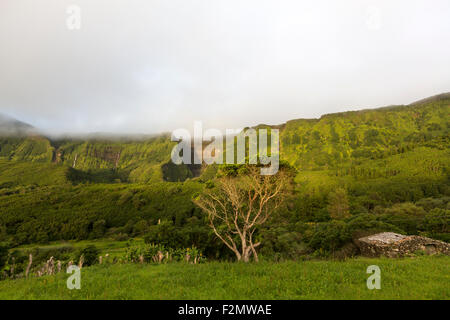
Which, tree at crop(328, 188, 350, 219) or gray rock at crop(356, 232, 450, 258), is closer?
gray rock at crop(356, 232, 450, 258)

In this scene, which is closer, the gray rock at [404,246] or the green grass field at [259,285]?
the green grass field at [259,285]

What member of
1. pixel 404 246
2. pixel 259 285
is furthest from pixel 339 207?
pixel 259 285

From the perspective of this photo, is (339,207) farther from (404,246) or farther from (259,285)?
(259,285)

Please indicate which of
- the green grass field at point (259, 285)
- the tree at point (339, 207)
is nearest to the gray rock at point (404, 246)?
the green grass field at point (259, 285)

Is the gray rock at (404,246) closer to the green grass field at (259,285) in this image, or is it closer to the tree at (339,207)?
the green grass field at (259,285)

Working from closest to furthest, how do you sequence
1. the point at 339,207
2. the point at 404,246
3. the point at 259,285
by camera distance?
the point at 259,285 < the point at 404,246 < the point at 339,207

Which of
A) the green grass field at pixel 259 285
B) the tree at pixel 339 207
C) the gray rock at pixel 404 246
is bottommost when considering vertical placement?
the tree at pixel 339 207

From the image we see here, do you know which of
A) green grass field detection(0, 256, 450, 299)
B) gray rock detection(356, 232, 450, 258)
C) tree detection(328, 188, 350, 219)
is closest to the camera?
green grass field detection(0, 256, 450, 299)

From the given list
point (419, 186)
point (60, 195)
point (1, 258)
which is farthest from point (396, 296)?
point (60, 195)

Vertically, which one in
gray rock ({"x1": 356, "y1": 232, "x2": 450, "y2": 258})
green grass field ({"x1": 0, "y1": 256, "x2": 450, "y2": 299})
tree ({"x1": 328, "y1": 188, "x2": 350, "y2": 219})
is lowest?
tree ({"x1": 328, "y1": 188, "x2": 350, "y2": 219})

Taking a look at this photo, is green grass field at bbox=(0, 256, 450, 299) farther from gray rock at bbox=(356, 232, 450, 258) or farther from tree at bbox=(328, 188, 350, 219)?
tree at bbox=(328, 188, 350, 219)

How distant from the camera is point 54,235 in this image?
109m

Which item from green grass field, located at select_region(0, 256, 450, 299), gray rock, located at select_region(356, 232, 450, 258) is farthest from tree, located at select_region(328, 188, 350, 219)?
green grass field, located at select_region(0, 256, 450, 299)
